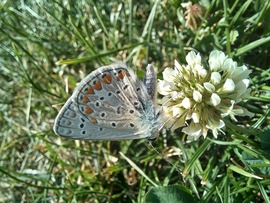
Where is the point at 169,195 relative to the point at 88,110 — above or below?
below

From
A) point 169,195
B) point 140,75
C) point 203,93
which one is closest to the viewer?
point 203,93

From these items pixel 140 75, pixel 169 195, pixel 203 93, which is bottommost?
pixel 169 195

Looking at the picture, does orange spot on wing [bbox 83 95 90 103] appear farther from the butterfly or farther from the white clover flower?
the white clover flower

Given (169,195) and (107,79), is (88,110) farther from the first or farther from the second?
(169,195)

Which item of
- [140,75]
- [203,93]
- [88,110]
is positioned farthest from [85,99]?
[140,75]

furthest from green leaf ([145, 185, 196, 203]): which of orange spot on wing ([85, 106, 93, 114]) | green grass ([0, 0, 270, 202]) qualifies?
orange spot on wing ([85, 106, 93, 114])

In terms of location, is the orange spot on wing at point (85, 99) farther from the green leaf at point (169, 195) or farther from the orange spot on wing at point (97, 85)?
the green leaf at point (169, 195)
